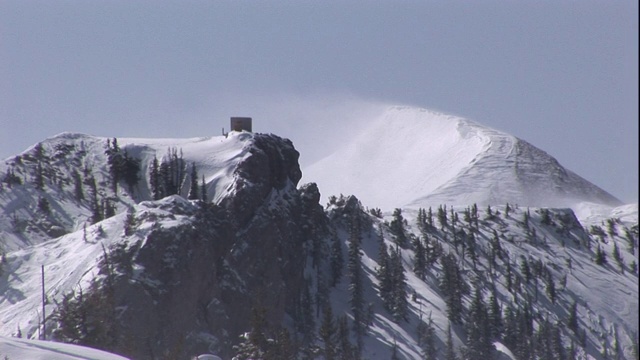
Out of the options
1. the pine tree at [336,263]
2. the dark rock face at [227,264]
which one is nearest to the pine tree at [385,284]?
the pine tree at [336,263]

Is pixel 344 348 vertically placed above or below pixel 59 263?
below

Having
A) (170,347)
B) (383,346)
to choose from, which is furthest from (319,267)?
(170,347)

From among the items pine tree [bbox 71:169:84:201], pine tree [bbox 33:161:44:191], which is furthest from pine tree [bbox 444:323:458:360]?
pine tree [bbox 33:161:44:191]

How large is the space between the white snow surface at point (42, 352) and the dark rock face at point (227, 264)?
1814 inches

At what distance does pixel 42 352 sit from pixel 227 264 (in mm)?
102405

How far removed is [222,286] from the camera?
523ft

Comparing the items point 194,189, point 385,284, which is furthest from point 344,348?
point 385,284

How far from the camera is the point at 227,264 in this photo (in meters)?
164

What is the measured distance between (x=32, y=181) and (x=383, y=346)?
7163cm

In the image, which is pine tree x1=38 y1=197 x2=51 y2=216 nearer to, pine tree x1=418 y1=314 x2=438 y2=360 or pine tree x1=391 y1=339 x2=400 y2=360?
pine tree x1=391 y1=339 x2=400 y2=360

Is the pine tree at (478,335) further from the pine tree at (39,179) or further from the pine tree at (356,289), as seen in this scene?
the pine tree at (39,179)

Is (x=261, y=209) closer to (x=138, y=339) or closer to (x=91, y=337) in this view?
(x=138, y=339)

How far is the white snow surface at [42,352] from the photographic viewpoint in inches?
2381

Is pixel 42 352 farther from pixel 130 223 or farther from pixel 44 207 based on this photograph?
pixel 44 207
